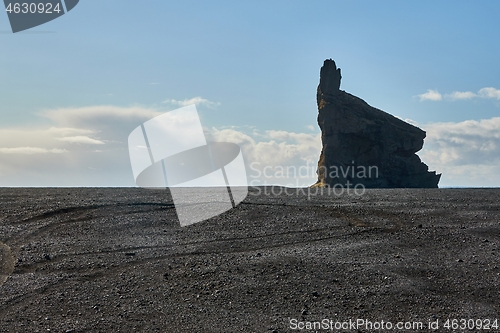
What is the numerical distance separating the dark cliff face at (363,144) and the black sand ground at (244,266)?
4077 centimetres

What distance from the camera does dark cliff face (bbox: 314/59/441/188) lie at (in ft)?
191

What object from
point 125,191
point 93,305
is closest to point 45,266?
point 93,305

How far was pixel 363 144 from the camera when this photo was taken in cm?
5962

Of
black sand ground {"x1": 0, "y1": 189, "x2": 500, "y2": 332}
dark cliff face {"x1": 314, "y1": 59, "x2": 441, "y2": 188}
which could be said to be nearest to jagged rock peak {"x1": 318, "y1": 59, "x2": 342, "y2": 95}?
dark cliff face {"x1": 314, "y1": 59, "x2": 441, "y2": 188}

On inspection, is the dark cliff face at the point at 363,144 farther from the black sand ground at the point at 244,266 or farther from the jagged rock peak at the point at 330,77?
the black sand ground at the point at 244,266

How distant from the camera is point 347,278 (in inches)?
419

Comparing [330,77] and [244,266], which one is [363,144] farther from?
[244,266]

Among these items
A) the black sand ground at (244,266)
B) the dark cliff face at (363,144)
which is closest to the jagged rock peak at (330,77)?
the dark cliff face at (363,144)

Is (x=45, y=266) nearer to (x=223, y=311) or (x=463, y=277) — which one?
(x=223, y=311)

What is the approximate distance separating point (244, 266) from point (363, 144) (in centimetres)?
5026

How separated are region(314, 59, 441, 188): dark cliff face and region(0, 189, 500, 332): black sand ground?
40767 millimetres

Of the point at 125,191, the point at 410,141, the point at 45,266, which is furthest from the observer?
the point at 410,141

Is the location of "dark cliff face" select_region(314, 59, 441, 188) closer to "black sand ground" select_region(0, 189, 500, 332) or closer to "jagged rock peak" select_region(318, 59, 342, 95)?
"jagged rock peak" select_region(318, 59, 342, 95)

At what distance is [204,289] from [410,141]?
5233 centimetres
